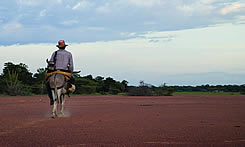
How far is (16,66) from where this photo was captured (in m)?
52.5

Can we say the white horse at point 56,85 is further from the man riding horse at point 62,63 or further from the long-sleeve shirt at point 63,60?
the long-sleeve shirt at point 63,60

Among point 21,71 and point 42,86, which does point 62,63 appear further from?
point 21,71

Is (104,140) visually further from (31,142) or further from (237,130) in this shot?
(237,130)

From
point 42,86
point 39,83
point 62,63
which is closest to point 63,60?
point 62,63

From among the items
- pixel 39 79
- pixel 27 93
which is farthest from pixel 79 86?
pixel 27 93

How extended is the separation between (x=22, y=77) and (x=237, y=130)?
48.7 metres

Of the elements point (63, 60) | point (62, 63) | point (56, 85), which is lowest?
point (56, 85)

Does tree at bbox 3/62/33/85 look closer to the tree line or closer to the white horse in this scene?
the tree line

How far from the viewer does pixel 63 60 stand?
11219 mm

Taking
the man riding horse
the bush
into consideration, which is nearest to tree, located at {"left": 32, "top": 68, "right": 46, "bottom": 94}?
the bush

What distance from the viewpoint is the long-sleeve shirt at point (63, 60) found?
36.6ft

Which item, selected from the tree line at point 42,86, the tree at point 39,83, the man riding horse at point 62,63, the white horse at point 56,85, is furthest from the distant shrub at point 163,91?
the white horse at point 56,85

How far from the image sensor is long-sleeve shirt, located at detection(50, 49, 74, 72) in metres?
11.1

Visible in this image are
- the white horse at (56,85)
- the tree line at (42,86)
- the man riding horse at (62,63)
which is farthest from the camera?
the tree line at (42,86)
